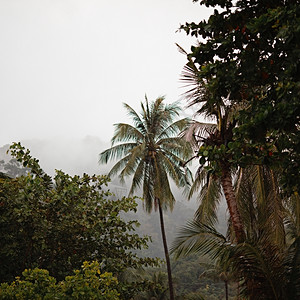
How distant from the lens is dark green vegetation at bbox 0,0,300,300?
2.80 meters

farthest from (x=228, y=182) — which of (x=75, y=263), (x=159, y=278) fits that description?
(x=159, y=278)

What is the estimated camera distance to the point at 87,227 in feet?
15.1

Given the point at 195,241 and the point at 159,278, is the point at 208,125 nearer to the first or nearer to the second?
the point at 195,241

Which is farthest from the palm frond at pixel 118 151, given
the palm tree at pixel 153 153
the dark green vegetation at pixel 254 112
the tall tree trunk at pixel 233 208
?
the tall tree trunk at pixel 233 208

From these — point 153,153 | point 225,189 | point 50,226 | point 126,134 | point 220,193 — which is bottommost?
point 50,226

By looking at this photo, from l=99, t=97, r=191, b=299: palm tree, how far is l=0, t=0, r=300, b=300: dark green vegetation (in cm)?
288

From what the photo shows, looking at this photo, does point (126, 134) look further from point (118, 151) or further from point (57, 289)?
point (57, 289)

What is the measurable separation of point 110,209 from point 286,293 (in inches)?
118

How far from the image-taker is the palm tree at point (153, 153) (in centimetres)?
1138

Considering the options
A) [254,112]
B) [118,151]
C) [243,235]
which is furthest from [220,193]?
[254,112]

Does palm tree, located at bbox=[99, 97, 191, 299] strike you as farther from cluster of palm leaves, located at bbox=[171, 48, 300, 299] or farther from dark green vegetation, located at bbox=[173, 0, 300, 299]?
dark green vegetation, located at bbox=[173, 0, 300, 299]

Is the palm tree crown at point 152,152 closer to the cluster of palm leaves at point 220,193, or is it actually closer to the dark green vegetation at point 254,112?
the cluster of palm leaves at point 220,193

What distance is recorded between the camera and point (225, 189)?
5.40 metres

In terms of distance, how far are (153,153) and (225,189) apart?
21.0ft
